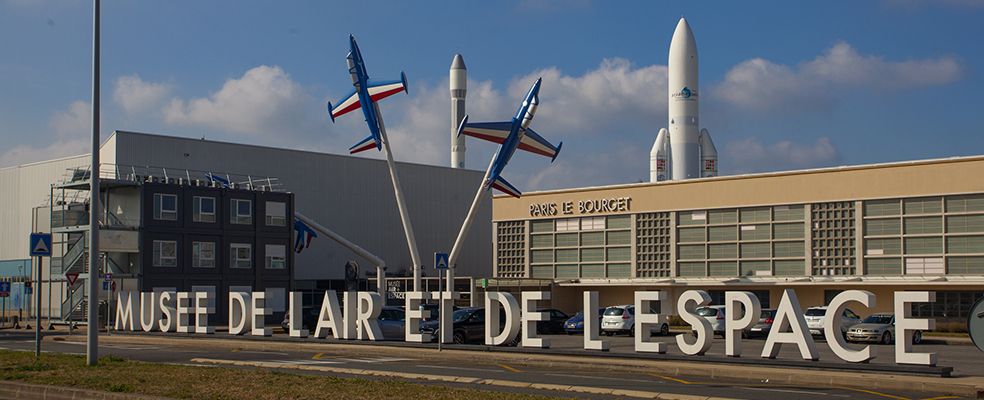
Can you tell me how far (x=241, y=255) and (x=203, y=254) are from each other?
2832 millimetres

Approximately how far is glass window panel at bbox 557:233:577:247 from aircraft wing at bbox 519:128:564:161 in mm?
8650

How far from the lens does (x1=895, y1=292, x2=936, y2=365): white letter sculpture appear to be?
78.0ft

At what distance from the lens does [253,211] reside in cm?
6662

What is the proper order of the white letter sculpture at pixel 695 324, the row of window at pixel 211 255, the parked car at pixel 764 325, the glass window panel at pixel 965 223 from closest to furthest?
the white letter sculpture at pixel 695 324 < the parked car at pixel 764 325 < the glass window panel at pixel 965 223 < the row of window at pixel 211 255

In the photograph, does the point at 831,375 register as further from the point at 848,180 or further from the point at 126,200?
the point at 126,200

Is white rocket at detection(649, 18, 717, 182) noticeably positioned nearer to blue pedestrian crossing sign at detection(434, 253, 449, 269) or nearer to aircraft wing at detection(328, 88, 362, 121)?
aircraft wing at detection(328, 88, 362, 121)

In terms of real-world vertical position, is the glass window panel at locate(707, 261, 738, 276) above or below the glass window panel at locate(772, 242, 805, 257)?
below

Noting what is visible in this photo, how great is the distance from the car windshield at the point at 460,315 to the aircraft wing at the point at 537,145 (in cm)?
2530

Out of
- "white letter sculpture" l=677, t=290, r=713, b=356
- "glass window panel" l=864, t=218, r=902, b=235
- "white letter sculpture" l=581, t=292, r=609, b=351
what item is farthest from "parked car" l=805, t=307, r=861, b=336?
"white letter sculpture" l=677, t=290, r=713, b=356

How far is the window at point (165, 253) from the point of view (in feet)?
199

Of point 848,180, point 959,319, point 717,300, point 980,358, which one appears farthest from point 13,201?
point 980,358

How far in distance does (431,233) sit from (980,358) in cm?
6473

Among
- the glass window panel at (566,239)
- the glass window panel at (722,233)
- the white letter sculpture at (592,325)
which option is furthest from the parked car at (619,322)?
the glass window panel at (566,239)

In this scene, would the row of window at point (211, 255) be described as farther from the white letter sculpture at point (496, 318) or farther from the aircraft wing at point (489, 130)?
the white letter sculpture at point (496, 318)
